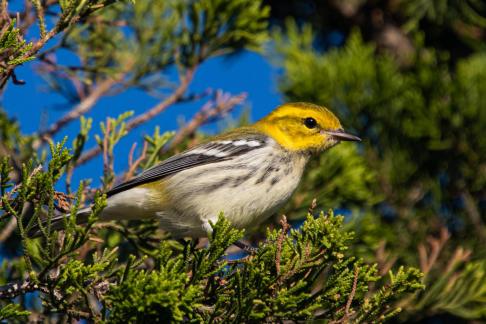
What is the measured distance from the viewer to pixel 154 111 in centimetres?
325

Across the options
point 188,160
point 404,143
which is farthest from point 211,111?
point 404,143

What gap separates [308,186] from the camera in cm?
333

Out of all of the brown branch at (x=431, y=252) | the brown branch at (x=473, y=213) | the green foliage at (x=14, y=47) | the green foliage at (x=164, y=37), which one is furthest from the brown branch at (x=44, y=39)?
the brown branch at (x=473, y=213)

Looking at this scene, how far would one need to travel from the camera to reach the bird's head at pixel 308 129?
341cm

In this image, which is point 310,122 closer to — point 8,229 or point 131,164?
point 131,164

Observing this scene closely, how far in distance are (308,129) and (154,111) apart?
0.84 meters

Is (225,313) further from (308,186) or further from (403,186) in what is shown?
(403,186)

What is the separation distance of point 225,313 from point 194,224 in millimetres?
1127

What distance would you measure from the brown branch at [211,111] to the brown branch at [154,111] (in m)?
0.19

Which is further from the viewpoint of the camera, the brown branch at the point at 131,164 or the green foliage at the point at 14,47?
the brown branch at the point at 131,164

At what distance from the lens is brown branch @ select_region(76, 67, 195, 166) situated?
10.5 feet

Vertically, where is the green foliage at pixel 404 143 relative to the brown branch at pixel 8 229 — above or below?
above

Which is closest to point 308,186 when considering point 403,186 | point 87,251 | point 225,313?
point 403,186

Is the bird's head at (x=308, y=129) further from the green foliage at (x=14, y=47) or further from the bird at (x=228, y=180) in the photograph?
the green foliage at (x=14, y=47)
